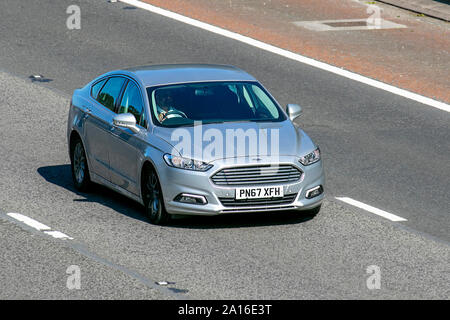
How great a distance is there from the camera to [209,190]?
1262 cm

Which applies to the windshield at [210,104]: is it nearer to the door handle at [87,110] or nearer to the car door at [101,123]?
the car door at [101,123]

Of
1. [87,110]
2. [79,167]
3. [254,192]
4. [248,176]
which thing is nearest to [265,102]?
[248,176]

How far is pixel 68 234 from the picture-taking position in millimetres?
12680

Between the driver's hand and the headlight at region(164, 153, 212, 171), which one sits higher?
the driver's hand

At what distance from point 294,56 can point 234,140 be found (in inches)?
382

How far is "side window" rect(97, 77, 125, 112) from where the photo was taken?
575 inches

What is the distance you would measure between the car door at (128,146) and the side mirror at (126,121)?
0.09m

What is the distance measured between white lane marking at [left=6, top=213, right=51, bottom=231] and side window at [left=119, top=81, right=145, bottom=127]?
66.1 inches

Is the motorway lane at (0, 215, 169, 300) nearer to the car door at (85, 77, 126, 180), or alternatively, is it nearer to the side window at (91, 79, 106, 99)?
the car door at (85, 77, 126, 180)

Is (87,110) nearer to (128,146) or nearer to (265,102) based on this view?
(128,146)

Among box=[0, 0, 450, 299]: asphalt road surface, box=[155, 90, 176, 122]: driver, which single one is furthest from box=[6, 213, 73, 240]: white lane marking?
box=[155, 90, 176, 122]: driver

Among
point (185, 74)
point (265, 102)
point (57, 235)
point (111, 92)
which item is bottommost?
point (57, 235)

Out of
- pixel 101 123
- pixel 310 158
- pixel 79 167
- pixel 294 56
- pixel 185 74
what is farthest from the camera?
pixel 294 56
